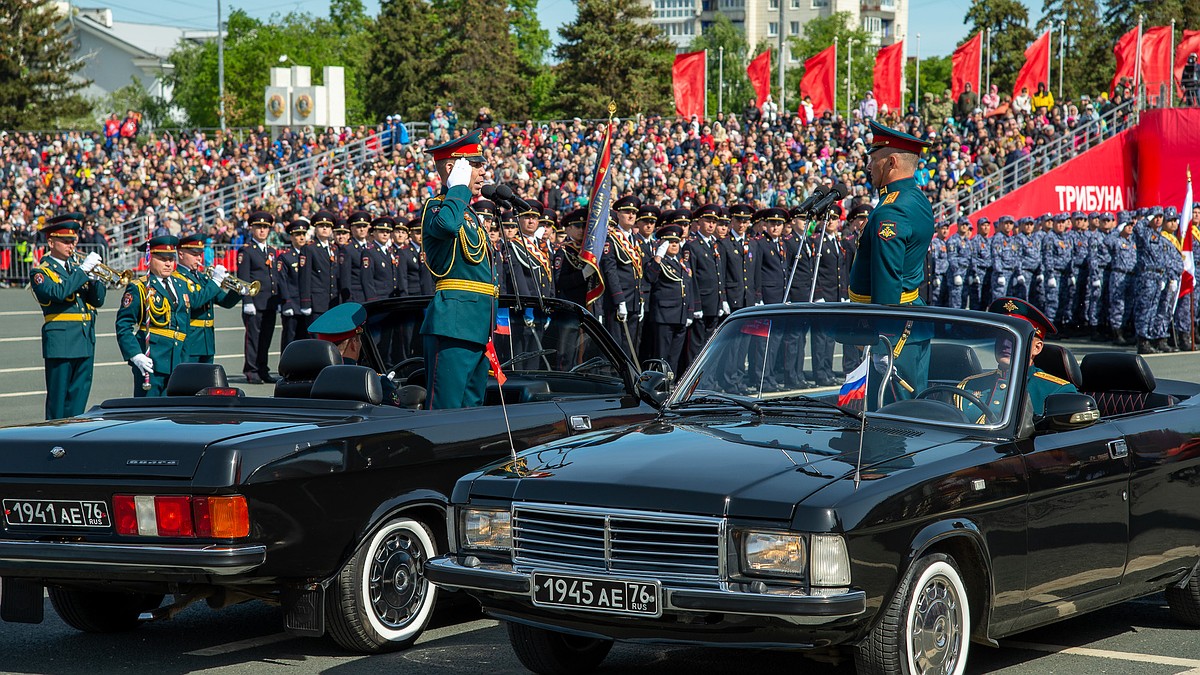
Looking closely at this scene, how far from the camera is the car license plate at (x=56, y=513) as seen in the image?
6035 millimetres

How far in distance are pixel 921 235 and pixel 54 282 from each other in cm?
671

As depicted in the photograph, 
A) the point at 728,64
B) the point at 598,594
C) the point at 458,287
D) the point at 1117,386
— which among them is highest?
the point at 728,64

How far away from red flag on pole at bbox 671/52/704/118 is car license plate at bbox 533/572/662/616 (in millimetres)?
41688

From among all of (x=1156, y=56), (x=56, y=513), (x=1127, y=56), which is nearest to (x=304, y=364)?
(x=56, y=513)

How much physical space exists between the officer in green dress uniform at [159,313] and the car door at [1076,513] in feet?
24.4

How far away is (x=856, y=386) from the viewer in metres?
6.12

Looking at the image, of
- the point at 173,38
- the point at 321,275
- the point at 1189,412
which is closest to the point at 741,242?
→ the point at 321,275

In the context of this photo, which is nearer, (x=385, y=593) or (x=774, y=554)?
(x=774, y=554)

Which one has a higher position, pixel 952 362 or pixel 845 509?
pixel 952 362

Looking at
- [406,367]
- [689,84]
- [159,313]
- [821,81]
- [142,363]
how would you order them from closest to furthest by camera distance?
[406,367] < [142,363] < [159,313] < [821,81] < [689,84]

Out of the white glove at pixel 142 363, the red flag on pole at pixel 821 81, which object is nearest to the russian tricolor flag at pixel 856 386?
the white glove at pixel 142 363

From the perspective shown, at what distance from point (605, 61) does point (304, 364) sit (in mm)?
68443

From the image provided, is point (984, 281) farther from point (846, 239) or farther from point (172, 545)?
point (172, 545)

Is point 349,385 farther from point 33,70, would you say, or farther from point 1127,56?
point 33,70
